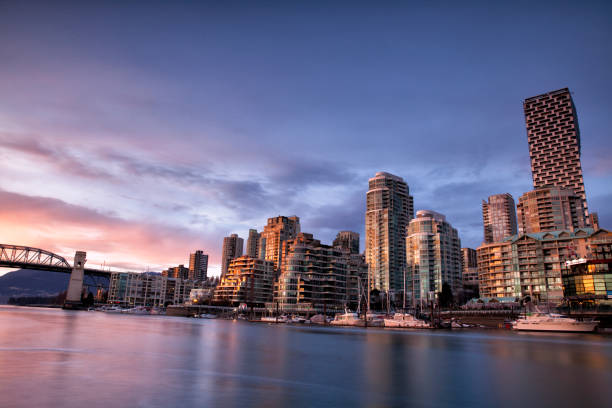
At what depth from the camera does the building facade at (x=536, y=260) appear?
15262cm

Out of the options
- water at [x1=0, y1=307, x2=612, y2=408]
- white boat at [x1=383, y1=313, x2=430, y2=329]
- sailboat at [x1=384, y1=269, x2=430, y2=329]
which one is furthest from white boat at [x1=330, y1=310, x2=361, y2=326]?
water at [x1=0, y1=307, x2=612, y2=408]

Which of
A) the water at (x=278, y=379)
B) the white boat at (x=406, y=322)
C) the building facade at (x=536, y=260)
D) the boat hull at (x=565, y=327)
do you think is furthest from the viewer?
the building facade at (x=536, y=260)

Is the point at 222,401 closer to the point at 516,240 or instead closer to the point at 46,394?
the point at 46,394

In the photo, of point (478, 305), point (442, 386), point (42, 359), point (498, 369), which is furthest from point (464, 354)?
point (478, 305)

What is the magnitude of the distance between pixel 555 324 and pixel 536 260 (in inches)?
2661

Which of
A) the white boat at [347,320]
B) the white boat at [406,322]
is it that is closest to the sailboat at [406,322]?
Result: the white boat at [406,322]

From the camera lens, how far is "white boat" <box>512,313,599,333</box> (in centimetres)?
10238

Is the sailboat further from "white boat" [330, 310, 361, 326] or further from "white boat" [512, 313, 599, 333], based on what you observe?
"white boat" [512, 313, 599, 333]

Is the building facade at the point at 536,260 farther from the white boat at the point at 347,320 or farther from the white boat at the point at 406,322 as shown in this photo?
the white boat at the point at 347,320

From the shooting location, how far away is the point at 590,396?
2678 cm

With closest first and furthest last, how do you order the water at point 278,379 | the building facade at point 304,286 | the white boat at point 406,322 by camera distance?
the water at point 278,379 → the white boat at point 406,322 → the building facade at point 304,286

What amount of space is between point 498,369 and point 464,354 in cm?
1345

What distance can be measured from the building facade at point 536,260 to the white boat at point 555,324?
50982 mm

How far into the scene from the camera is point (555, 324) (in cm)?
10556
